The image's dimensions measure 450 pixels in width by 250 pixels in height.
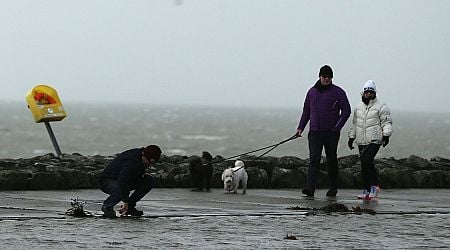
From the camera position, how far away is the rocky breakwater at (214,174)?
1617 centimetres

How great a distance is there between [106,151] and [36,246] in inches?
2670

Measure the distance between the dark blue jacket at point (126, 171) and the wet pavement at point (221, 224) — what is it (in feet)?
1.36

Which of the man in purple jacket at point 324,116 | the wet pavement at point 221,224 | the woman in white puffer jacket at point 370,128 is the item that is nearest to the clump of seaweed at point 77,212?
the wet pavement at point 221,224

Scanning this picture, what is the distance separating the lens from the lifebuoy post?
762 inches

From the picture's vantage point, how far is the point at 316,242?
34.2 ft

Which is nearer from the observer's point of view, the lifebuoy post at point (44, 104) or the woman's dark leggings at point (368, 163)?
the woman's dark leggings at point (368, 163)

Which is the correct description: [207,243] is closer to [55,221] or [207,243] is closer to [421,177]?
[55,221]

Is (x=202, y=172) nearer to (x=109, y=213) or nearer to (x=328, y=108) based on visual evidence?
(x=328, y=108)

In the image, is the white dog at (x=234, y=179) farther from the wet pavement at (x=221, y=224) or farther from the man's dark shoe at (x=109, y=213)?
the man's dark shoe at (x=109, y=213)

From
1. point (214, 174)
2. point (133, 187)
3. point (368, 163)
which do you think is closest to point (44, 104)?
point (214, 174)

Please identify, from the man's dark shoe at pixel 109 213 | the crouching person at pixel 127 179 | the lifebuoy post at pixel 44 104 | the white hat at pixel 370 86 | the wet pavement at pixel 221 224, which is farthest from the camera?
the lifebuoy post at pixel 44 104

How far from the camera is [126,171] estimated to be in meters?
12.5

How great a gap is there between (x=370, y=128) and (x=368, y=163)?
552 mm

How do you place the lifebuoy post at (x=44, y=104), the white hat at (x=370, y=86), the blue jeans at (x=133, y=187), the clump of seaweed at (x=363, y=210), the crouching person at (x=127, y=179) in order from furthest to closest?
the lifebuoy post at (x=44, y=104)
the white hat at (x=370, y=86)
the clump of seaweed at (x=363, y=210)
the blue jeans at (x=133, y=187)
the crouching person at (x=127, y=179)
